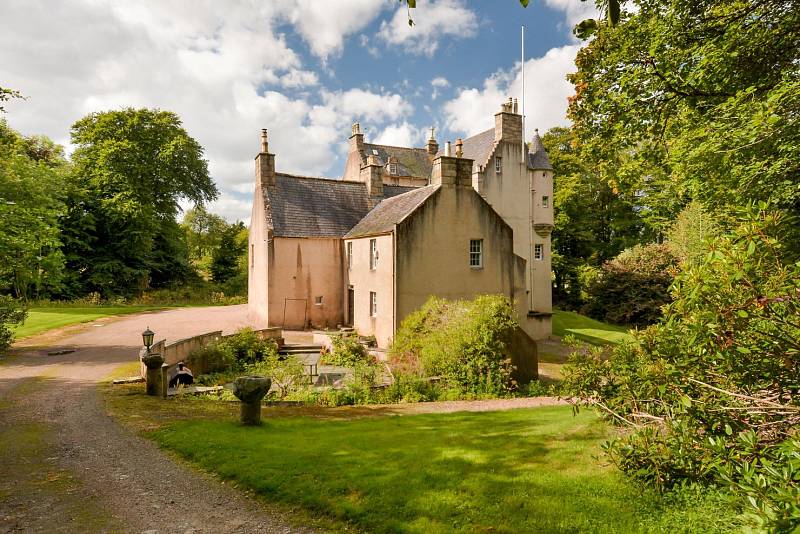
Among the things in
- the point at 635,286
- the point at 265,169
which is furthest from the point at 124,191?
the point at 635,286

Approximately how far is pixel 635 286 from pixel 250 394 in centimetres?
3362

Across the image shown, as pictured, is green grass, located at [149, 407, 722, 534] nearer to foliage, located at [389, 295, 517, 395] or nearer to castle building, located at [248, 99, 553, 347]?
foliage, located at [389, 295, 517, 395]

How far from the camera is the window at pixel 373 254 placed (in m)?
24.2

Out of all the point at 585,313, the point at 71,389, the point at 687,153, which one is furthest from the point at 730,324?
the point at 585,313

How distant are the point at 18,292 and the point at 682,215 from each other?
4704 cm

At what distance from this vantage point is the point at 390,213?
25.5 meters

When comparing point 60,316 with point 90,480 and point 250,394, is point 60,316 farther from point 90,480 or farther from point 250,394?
point 90,480

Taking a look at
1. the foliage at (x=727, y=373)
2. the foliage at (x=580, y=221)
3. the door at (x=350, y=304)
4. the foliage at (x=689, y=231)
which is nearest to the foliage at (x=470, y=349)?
the foliage at (x=727, y=373)

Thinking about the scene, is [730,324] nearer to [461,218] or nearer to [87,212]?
[461,218]

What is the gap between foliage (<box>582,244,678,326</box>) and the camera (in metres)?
35.2

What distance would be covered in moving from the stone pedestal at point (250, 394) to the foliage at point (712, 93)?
11187 millimetres

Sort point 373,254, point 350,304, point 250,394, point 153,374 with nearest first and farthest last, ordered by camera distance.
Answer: point 250,394 < point 153,374 < point 373,254 < point 350,304

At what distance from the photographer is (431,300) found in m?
19.2

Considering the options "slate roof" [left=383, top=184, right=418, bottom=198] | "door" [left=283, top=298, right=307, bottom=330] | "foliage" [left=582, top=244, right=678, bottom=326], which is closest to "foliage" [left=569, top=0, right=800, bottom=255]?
"slate roof" [left=383, top=184, right=418, bottom=198]
